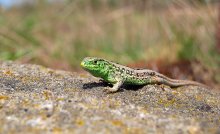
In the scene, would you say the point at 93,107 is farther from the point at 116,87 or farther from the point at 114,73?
the point at 114,73

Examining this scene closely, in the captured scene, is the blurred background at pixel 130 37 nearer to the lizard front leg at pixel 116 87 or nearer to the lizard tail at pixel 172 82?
the lizard tail at pixel 172 82

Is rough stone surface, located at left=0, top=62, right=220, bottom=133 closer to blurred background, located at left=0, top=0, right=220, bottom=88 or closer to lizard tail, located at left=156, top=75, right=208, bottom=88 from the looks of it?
lizard tail, located at left=156, top=75, right=208, bottom=88

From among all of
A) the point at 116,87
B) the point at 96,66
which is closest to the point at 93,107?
the point at 116,87

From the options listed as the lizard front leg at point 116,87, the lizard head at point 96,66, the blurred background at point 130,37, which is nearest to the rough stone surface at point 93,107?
the lizard front leg at point 116,87

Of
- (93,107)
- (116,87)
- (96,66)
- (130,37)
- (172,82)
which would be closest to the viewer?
(93,107)

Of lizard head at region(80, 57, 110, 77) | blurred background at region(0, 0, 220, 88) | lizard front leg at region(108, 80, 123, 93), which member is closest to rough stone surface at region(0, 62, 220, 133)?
lizard front leg at region(108, 80, 123, 93)

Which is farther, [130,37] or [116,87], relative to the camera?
[130,37]

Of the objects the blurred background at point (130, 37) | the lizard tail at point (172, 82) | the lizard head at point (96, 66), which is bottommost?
the lizard tail at point (172, 82)
